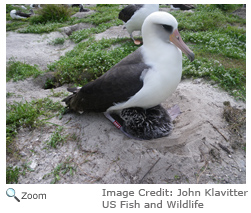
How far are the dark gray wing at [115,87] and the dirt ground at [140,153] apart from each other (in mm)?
365

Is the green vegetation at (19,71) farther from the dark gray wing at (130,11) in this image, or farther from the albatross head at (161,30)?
the albatross head at (161,30)

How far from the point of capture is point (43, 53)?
21.7 feet

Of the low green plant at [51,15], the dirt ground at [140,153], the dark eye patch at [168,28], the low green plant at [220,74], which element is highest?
the dark eye patch at [168,28]

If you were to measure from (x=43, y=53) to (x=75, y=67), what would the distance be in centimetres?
204

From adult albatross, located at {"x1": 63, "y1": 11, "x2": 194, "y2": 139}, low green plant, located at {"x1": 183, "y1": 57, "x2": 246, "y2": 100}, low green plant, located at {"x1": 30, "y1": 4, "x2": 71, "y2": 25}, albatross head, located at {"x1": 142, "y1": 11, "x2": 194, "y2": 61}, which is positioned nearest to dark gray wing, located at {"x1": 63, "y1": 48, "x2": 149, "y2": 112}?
adult albatross, located at {"x1": 63, "y1": 11, "x2": 194, "y2": 139}

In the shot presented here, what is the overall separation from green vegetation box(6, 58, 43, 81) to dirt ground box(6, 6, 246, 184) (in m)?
1.93

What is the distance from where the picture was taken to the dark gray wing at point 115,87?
296 cm

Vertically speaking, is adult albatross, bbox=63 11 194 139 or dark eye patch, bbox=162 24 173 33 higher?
dark eye patch, bbox=162 24 173 33

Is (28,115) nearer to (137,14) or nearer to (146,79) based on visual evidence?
(146,79)

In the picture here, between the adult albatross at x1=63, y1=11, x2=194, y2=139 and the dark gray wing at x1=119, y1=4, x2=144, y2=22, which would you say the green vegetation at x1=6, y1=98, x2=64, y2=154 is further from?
the dark gray wing at x1=119, y1=4, x2=144, y2=22

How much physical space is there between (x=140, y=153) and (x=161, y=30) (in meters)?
1.64

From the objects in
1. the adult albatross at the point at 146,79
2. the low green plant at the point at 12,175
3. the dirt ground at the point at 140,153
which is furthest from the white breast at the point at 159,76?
the low green plant at the point at 12,175

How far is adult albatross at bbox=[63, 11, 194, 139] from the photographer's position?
2871 millimetres
